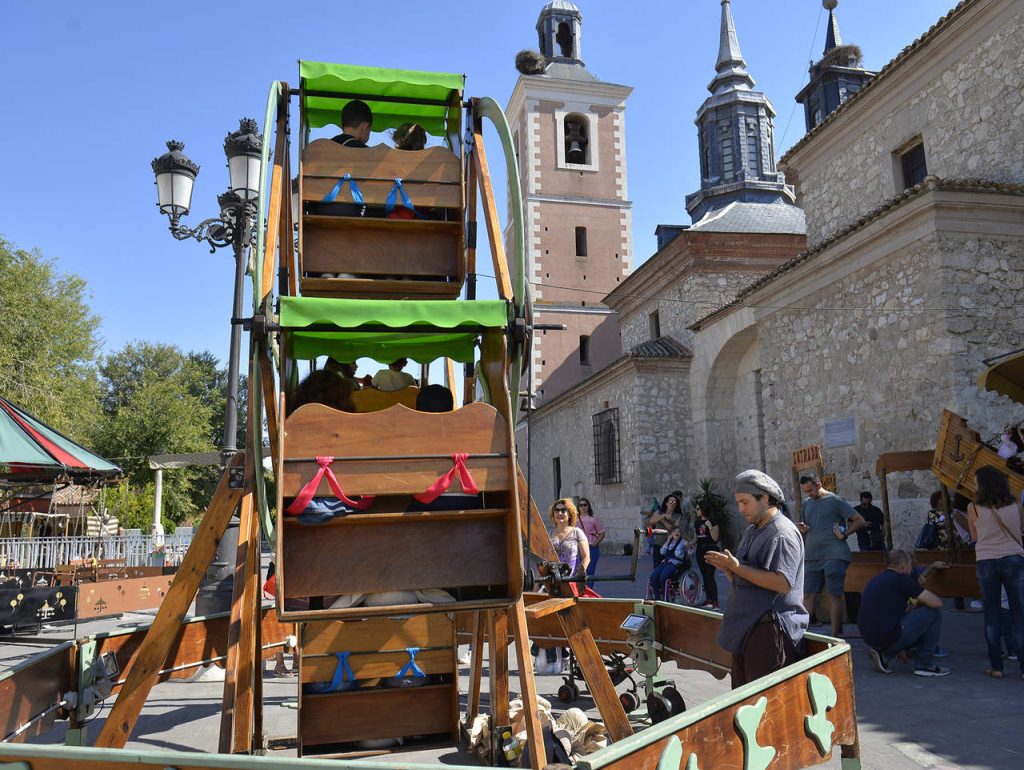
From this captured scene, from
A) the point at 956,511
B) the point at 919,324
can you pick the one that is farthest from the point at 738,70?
the point at 956,511

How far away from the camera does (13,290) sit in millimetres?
26156

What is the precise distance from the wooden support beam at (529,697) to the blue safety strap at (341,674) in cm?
100

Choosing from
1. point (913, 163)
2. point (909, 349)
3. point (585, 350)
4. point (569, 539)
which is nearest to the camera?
point (569, 539)

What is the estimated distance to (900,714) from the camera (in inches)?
196

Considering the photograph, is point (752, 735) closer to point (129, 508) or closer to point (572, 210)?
point (129, 508)

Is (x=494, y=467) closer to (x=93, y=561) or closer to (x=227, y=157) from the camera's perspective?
(x=227, y=157)

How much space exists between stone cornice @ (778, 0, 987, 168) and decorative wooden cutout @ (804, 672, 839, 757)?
1308 cm

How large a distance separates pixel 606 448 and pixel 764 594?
18818mm

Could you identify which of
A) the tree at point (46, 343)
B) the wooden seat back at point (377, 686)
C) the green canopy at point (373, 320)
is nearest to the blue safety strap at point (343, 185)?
the green canopy at point (373, 320)

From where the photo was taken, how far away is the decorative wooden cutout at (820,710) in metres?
2.72

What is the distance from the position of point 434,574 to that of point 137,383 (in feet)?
150

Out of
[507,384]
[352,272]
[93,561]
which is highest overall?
[352,272]

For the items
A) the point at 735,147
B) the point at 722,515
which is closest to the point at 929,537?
the point at 722,515

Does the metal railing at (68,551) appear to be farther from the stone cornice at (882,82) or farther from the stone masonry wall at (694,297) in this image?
the stone cornice at (882,82)
